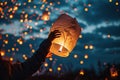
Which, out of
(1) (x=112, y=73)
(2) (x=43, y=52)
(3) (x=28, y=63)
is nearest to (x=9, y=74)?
(3) (x=28, y=63)

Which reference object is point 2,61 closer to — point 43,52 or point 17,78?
point 17,78

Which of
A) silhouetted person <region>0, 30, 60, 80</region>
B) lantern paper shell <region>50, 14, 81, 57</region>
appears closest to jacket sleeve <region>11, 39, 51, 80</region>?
silhouetted person <region>0, 30, 60, 80</region>

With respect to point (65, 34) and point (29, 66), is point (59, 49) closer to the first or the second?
point (65, 34)

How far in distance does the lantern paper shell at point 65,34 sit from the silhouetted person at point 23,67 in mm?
458

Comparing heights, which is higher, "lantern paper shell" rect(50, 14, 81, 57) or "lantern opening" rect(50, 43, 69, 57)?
"lantern paper shell" rect(50, 14, 81, 57)

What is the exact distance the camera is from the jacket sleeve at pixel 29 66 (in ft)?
4.74

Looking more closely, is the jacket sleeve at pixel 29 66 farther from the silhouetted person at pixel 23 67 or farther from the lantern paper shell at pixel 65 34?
the lantern paper shell at pixel 65 34

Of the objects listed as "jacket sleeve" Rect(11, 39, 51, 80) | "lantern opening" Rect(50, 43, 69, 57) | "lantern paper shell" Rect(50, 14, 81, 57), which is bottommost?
"lantern opening" Rect(50, 43, 69, 57)

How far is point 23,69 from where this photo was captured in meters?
1.50

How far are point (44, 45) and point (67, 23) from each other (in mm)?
573

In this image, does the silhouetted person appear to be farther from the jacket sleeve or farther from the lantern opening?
the lantern opening

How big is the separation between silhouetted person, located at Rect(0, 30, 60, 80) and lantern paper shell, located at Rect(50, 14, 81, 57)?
458 mm

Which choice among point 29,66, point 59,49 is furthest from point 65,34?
point 29,66

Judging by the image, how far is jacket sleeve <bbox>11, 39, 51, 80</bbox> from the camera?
4.74 ft
